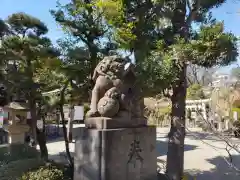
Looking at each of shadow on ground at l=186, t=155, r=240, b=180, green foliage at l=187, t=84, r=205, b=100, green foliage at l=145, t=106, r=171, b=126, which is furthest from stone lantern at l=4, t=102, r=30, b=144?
green foliage at l=145, t=106, r=171, b=126

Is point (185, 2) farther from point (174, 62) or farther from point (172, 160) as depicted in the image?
point (172, 160)

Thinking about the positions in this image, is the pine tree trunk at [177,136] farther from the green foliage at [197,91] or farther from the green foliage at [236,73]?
the green foliage at [236,73]

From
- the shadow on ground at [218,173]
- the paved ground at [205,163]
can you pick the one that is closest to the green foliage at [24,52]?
the paved ground at [205,163]

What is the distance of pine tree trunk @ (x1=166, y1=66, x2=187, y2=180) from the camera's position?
18.6 feet

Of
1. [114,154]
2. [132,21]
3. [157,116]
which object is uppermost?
[132,21]

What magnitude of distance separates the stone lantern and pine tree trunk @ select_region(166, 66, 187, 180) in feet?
19.0

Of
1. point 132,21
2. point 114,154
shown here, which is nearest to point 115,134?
point 114,154

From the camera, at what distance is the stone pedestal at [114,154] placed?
4000mm

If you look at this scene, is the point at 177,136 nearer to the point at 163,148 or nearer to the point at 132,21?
the point at 132,21

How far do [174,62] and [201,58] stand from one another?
56 cm

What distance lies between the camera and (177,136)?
19.0ft

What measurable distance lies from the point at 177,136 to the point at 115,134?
7.36ft

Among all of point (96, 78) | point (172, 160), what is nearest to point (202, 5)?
point (96, 78)

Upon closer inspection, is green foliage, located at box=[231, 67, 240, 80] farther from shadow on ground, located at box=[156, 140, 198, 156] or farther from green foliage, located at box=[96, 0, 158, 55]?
shadow on ground, located at box=[156, 140, 198, 156]
